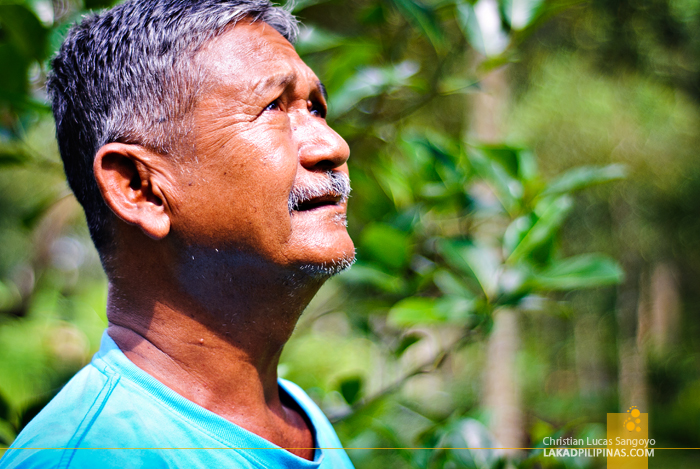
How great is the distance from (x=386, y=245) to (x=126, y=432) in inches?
38.5

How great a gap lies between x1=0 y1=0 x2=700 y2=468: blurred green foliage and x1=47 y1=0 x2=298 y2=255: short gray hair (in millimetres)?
356

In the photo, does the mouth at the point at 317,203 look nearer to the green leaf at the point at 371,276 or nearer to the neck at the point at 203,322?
the neck at the point at 203,322

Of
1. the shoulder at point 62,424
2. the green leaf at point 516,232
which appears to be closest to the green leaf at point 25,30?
the shoulder at point 62,424

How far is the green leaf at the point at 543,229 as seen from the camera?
1.72m

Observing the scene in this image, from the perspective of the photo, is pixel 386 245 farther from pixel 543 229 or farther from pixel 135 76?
pixel 135 76

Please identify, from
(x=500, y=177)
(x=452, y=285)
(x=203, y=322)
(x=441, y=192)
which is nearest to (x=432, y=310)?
(x=452, y=285)

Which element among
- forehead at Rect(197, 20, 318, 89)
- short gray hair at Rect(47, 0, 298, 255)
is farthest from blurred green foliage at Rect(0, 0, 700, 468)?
forehead at Rect(197, 20, 318, 89)

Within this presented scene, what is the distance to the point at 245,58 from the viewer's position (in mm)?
1141

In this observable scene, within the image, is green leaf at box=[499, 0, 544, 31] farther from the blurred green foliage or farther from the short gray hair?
the short gray hair

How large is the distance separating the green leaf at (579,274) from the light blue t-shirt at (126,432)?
0.94m

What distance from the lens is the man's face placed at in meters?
1.10

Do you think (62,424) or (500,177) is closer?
(62,424)

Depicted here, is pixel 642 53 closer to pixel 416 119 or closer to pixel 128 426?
pixel 416 119

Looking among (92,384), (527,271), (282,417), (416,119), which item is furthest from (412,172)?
(416,119)
